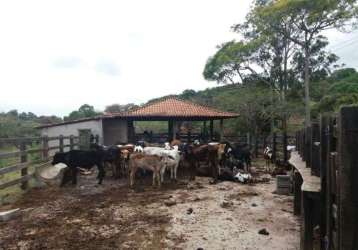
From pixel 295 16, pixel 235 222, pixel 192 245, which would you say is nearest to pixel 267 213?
pixel 235 222

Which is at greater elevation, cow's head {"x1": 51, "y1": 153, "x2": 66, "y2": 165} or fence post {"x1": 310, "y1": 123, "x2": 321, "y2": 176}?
fence post {"x1": 310, "y1": 123, "x2": 321, "y2": 176}

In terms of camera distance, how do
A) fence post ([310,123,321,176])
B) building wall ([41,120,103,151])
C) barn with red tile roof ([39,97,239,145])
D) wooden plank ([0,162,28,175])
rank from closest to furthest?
fence post ([310,123,321,176]) → wooden plank ([0,162,28,175]) → barn with red tile roof ([39,97,239,145]) → building wall ([41,120,103,151])

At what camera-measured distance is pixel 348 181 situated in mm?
2303

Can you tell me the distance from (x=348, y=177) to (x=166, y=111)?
17.5m

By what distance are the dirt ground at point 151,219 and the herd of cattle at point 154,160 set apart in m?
0.84

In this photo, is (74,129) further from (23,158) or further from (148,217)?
(148,217)

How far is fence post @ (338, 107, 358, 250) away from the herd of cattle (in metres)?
7.96

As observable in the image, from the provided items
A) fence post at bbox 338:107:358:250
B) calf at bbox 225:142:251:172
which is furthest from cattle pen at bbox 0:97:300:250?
fence post at bbox 338:107:358:250

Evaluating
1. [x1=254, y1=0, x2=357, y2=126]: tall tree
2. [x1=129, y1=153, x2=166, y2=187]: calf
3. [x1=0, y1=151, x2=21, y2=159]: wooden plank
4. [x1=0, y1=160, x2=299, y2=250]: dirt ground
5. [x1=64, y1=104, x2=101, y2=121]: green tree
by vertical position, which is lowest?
[x1=0, y1=160, x2=299, y2=250]: dirt ground

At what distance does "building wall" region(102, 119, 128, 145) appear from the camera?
20.9 metres

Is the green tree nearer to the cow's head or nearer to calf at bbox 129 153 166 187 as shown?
the cow's head

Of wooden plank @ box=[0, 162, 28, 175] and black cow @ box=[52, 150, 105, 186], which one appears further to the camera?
black cow @ box=[52, 150, 105, 186]

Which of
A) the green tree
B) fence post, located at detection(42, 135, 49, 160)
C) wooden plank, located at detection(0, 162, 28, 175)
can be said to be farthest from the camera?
the green tree

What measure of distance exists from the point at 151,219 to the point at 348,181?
4777mm
